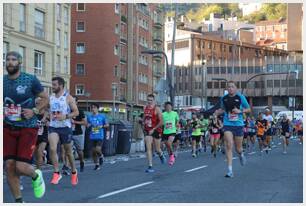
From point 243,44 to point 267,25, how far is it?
113 ft

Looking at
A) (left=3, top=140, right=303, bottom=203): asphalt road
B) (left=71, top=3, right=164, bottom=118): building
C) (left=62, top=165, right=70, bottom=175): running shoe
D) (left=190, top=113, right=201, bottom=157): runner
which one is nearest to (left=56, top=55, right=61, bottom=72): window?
(left=71, top=3, right=164, bottom=118): building

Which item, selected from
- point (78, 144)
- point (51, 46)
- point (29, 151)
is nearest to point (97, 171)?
point (78, 144)

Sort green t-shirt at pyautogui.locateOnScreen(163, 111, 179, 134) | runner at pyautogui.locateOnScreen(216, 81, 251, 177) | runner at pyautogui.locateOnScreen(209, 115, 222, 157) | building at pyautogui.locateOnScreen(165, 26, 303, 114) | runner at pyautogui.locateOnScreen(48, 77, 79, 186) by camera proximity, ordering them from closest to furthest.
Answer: runner at pyautogui.locateOnScreen(48, 77, 79, 186) < runner at pyautogui.locateOnScreen(216, 81, 251, 177) < green t-shirt at pyautogui.locateOnScreen(163, 111, 179, 134) < runner at pyautogui.locateOnScreen(209, 115, 222, 157) < building at pyautogui.locateOnScreen(165, 26, 303, 114)

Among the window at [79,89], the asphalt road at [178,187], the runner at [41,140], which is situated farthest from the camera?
the window at [79,89]

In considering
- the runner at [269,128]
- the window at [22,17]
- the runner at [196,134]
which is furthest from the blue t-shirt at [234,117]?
the window at [22,17]

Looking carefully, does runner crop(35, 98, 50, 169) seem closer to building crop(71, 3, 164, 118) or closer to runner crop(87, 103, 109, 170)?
runner crop(87, 103, 109, 170)

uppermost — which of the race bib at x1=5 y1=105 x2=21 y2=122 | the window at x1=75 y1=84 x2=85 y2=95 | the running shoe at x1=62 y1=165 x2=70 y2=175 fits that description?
the window at x1=75 y1=84 x2=85 y2=95

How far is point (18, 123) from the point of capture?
8.23m

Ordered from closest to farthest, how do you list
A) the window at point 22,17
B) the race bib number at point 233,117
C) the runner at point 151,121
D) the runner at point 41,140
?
the runner at point 41,140 → the race bib number at point 233,117 → the runner at point 151,121 → the window at point 22,17

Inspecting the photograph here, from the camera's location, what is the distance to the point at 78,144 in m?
15.0

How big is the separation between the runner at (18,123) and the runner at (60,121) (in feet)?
11.4

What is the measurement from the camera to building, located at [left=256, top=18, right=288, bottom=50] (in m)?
169

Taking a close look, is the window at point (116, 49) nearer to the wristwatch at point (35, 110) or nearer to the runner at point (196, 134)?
the runner at point (196, 134)

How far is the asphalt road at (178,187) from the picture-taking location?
373 inches
